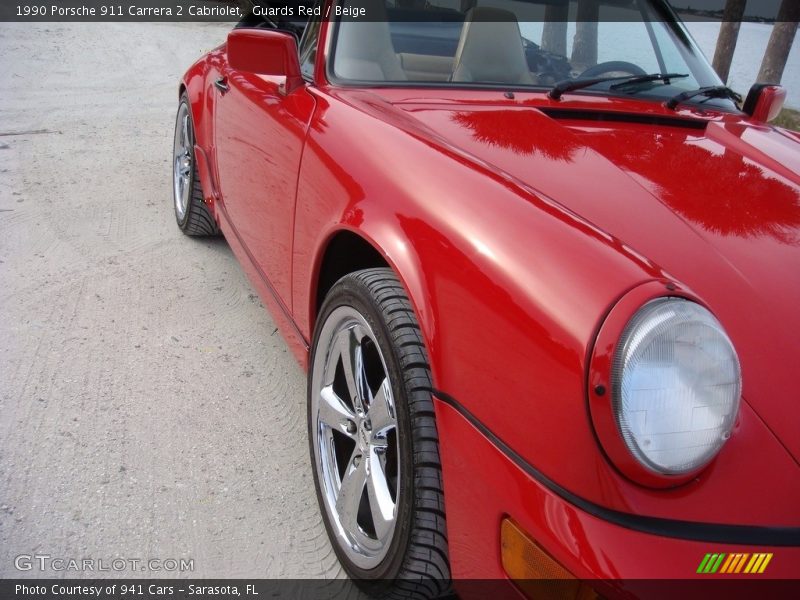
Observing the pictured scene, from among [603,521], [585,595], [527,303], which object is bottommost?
[585,595]

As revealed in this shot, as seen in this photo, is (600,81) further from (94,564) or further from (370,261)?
(94,564)

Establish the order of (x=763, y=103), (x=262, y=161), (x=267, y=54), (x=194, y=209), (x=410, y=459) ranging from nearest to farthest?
Answer: (x=410, y=459) → (x=267, y=54) → (x=262, y=161) → (x=763, y=103) → (x=194, y=209)

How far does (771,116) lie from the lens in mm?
2557

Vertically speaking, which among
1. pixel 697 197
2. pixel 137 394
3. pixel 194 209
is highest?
pixel 697 197

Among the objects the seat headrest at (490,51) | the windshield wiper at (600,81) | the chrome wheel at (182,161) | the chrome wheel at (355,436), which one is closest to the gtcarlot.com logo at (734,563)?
the chrome wheel at (355,436)

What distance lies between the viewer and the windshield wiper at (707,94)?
230 centimetres

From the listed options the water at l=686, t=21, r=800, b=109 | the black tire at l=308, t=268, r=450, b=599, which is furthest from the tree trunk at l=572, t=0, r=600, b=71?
the water at l=686, t=21, r=800, b=109

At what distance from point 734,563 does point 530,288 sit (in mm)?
508

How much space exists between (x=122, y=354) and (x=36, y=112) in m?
4.55

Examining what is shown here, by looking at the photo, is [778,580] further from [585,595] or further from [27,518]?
[27,518]

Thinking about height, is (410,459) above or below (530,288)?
below

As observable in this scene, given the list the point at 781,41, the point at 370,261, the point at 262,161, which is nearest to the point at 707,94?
the point at 370,261

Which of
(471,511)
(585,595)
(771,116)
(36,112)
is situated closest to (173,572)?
(471,511)

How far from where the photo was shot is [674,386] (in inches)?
42.9
